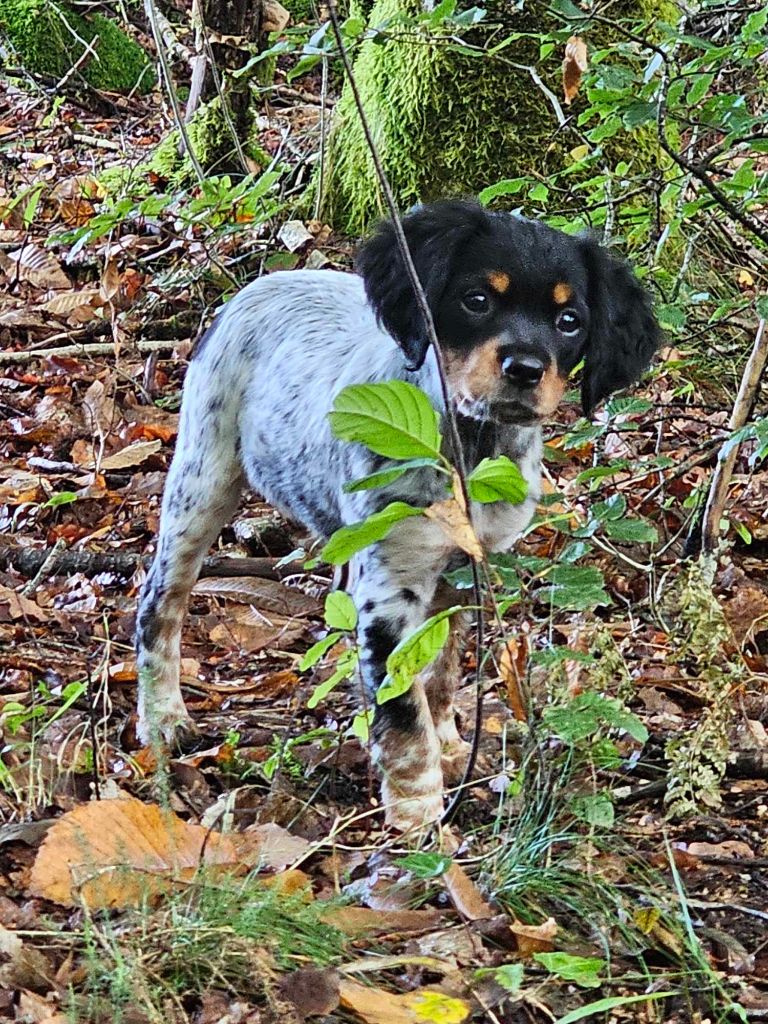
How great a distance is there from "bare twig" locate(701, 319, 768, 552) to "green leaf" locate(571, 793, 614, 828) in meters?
1.48

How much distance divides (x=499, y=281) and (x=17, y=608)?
2.28 metres

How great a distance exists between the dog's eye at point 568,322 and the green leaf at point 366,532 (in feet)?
4.41

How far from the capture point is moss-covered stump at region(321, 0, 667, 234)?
6867 mm

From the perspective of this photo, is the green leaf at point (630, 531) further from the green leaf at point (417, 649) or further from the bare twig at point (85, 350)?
the bare twig at point (85, 350)

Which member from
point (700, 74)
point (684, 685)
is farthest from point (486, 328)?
point (684, 685)

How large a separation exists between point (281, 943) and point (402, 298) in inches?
73.7

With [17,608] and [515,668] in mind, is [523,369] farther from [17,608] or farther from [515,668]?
[17,608]

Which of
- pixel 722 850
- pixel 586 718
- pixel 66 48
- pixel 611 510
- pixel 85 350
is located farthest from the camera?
pixel 66 48

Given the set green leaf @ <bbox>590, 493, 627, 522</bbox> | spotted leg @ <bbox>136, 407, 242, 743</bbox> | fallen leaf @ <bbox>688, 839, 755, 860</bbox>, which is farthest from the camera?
spotted leg @ <bbox>136, 407, 242, 743</bbox>

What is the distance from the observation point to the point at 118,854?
2.79 metres

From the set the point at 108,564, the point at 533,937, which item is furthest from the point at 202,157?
the point at 533,937

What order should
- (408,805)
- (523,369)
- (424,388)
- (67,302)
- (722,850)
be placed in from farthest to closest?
1. (67,302)
2. (424,388)
3. (408,805)
4. (523,369)
5. (722,850)

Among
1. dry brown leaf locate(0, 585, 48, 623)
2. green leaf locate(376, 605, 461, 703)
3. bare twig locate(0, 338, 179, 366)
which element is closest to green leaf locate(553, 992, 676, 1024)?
green leaf locate(376, 605, 461, 703)

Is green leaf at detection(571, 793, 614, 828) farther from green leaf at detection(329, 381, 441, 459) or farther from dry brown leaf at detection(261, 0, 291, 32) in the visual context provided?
dry brown leaf at detection(261, 0, 291, 32)
